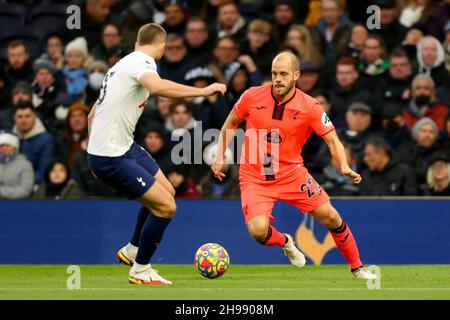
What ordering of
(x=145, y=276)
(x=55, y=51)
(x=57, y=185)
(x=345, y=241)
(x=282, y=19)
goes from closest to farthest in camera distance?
(x=145, y=276)
(x=345, y=241)
(x=57, y=185)
(x=282, y=19)
(x=55, y=51)

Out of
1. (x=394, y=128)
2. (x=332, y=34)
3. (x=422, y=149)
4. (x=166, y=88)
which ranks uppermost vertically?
(x=332, y=34)

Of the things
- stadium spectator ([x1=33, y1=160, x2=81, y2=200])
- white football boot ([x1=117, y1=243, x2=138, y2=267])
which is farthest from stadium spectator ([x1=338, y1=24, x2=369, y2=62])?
white football boot ([x1=117, y1=243, x2=138, y2=267])

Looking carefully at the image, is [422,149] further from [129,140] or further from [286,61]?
[129,140]

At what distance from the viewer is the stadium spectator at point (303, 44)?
58.2 ft

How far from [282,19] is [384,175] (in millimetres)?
3387

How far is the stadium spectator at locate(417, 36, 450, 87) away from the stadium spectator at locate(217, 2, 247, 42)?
271 centimetres

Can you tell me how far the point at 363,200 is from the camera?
1560 centimetres

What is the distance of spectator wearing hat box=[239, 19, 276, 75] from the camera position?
17.8 metres

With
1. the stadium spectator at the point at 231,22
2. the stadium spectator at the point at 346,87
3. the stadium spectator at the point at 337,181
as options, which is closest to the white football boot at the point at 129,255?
the stadium spectator at the point at 337,181

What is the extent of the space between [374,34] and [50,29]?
202 inches

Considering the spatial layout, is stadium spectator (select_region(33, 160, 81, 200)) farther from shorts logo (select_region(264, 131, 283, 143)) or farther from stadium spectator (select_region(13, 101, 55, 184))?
shorts logo (select_region(264, 131, 283, 143))

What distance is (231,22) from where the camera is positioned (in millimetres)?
18328

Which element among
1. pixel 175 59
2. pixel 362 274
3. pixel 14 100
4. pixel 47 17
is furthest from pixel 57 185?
pixel 362 274

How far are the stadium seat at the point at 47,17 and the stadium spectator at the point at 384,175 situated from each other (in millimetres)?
5851
